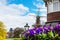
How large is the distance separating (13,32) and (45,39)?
769 inches

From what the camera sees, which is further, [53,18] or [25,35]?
[53,18]

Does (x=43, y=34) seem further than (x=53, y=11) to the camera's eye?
No

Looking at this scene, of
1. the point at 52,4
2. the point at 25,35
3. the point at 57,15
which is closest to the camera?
the point at 25,35

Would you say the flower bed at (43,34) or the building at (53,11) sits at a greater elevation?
the building at (53,11)

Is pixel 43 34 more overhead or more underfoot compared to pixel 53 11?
more underfoot

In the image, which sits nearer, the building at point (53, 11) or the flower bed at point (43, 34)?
the flower bed at point (43, 34)

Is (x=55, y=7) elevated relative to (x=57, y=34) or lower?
elevated

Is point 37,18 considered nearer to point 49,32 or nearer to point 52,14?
point 52,14

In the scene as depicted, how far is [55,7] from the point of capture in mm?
27469

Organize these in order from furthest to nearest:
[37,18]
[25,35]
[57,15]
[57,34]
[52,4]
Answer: [37,18] < [52,4] < [57,15] < [25,35] < [57,34]

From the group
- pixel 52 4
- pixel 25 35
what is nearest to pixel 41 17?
pixel 52 4

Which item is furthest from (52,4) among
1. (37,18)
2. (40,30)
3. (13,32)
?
(40,30)

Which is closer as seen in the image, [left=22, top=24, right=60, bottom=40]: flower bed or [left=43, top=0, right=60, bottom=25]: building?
[left=22, top=24, right=60, bottom=40]: flower bed

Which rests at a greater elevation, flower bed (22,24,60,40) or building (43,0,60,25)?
building (43,0,60,25)
